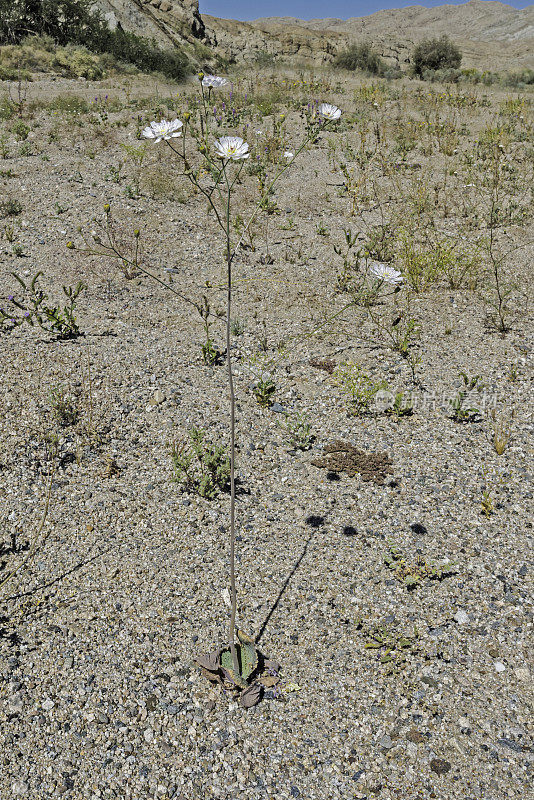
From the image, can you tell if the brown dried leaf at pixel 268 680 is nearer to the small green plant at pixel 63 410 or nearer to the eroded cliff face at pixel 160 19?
the small green plant at pixel 63 410

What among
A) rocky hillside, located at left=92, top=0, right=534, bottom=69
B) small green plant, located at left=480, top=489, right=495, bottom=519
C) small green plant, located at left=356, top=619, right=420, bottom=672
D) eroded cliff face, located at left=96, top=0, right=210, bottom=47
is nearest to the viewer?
small green plant, located at left=356, top=619, right=420, bottom=672

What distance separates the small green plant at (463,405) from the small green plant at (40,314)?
350cm

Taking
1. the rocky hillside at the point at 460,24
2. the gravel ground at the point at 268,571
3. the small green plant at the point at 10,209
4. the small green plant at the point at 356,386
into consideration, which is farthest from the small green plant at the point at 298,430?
the rocky hillside at the point at 460,24

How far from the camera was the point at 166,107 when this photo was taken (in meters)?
11.2

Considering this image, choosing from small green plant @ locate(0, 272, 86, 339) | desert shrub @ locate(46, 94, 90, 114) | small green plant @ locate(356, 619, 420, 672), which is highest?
desert shrub @ locate(46, 94, 90, 114)

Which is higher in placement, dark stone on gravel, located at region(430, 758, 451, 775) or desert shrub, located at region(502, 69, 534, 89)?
desert shrub, located at region(502, 69, 534, 89)

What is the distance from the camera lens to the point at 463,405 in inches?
169

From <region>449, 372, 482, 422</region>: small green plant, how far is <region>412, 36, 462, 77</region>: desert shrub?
20155 mm

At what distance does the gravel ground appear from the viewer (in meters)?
2.23

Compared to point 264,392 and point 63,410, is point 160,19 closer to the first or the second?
point 264,392

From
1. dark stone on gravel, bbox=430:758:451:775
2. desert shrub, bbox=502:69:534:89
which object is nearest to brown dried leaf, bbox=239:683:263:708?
dark stone on gravel, bbox=430:758:451:775

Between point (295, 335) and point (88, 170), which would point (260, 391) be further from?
point (88, 170)

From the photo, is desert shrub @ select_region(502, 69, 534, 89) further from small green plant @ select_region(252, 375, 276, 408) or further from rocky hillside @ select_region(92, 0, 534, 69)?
small green plant @ select_region(252, 375, 276, 408)

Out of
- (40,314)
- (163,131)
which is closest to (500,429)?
(163,131)
